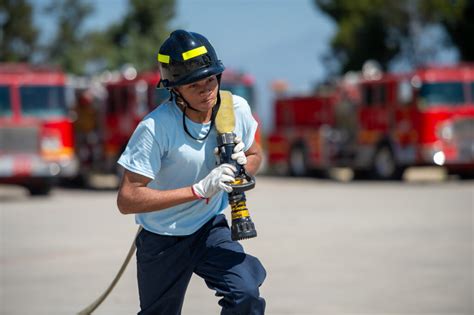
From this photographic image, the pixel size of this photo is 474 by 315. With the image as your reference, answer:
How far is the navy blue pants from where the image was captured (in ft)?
17.3

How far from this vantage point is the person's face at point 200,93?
517 cm

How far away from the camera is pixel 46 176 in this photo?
2184 centimetres

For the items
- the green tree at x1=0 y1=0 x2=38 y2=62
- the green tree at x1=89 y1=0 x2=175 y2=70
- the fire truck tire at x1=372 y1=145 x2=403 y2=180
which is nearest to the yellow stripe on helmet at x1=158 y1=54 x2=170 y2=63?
the fire truck tire at x1=372 y1=145 x2=403 y2=180

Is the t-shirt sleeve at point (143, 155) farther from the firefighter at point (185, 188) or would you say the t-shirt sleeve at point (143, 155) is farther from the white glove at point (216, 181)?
the white glove at point (216, 181)

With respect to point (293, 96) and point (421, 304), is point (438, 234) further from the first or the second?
point (293, 96)

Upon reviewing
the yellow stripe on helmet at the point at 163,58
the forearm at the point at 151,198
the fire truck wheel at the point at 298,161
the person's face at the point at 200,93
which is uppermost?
the yellow stripe on helmet at the point at 163,58

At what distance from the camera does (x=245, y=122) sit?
545cm

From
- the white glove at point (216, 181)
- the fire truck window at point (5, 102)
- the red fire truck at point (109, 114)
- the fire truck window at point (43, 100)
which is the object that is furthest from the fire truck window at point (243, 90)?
the white glove at point (216, 181)

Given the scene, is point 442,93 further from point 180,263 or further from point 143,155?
point 143,155

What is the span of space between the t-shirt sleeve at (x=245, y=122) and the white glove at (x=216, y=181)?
0.45 m

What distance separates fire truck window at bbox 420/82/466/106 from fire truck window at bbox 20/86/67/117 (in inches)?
303

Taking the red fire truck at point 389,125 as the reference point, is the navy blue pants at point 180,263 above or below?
above

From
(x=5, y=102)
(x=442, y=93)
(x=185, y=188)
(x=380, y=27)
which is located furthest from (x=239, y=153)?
(x=380, y=27)

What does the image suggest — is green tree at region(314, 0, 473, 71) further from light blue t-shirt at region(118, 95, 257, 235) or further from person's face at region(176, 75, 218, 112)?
person's face at region(176, 75, 218, 112)
